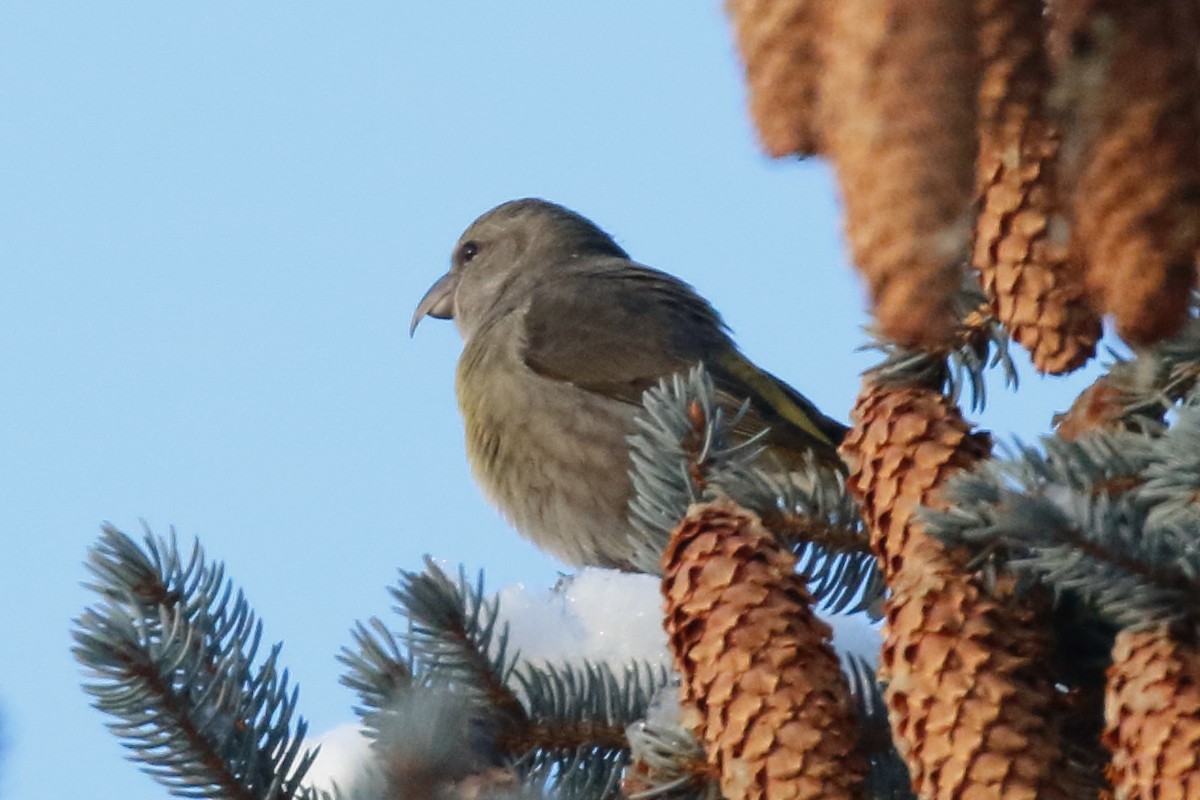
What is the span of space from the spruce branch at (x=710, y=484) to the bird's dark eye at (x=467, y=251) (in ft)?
15.5

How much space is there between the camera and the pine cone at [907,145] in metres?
0.61

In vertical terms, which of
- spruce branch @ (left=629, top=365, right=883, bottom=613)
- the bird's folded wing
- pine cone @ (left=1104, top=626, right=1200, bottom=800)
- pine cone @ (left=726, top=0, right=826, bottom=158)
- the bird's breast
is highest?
the bird's folded wing

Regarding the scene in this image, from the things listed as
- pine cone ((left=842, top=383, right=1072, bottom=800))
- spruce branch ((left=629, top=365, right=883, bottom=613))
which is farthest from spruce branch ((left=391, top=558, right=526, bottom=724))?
pine cone ((left=842, top=383, right=1072, bottom=800))

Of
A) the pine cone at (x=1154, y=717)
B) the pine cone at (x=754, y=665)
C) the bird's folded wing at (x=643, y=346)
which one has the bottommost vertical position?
the pine cone at (x=1154, y=717)

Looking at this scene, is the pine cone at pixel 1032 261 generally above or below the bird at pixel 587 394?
below

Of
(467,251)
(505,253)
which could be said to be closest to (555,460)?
(505,253)

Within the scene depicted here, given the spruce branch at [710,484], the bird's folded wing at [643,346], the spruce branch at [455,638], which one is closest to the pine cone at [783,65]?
the spruce branch at [710,484]

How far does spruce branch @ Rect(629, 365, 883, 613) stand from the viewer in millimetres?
1880

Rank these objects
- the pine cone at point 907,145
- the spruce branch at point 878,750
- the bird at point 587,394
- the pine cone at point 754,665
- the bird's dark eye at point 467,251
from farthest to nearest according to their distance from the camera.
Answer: the bird's dark eye at point 467,251, the bird at point 587,394, the spruce branch at point 878,750, the pine cone at point 754,665, the pine cone at point 907,145

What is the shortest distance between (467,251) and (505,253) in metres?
0.24

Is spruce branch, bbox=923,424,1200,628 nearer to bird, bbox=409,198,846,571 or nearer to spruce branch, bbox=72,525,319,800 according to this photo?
spruce branch, bbox=72,525,319,800

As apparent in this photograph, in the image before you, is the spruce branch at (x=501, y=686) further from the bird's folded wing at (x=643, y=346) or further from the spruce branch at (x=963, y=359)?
the bird's folded wing at (x=643, y=346)

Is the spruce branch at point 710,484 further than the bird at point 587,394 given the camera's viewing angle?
No

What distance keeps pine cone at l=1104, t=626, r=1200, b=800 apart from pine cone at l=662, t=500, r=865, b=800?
0.30m
